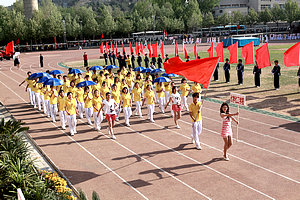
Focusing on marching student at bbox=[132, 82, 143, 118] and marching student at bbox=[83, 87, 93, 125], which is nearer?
marching student at bbox=[83, 87, 93, 125]

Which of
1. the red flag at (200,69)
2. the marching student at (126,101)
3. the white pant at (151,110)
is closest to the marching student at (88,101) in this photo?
the marching student at (126,101)

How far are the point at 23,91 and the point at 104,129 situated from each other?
1291 centimetres

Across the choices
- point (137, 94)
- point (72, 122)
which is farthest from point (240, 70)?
point (72, 122)

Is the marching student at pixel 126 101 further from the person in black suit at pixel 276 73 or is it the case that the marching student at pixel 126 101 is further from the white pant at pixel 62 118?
the person in black suit at pixel 276 73

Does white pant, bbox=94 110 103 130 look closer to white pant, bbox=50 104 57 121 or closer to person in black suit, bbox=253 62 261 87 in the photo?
white pant, bbox=50 104 57 121

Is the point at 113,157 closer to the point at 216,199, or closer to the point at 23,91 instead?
the point at 216,199

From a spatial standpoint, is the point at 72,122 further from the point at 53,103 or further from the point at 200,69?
the point at 200,69

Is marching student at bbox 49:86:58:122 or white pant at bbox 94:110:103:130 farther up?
marching student at bbox 49:86:58:122

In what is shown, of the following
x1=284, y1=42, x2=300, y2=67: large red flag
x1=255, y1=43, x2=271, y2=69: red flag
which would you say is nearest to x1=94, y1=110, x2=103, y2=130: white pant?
x1=284, y1=42, x2=300, y2=67: large red flag

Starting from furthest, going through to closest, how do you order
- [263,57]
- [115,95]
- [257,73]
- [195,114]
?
[257,73]
[263,57]
[115,95]
[195,114]

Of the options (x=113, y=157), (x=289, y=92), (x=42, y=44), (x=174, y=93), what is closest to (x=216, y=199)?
(x=113, y=157)

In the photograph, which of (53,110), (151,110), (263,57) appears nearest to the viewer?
(151,110)

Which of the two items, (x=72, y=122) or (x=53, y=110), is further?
(x=53, y=110)

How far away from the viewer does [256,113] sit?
1633 centimetres
